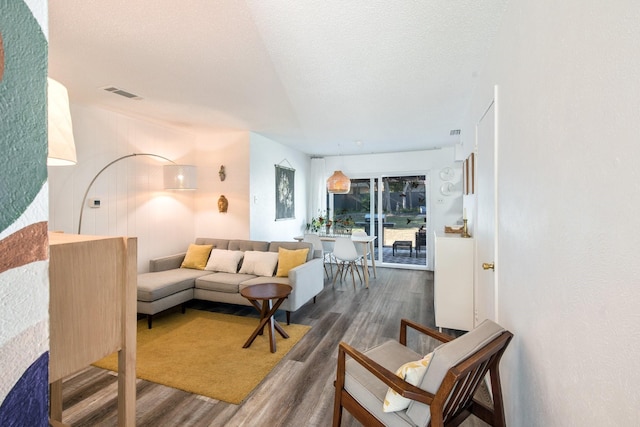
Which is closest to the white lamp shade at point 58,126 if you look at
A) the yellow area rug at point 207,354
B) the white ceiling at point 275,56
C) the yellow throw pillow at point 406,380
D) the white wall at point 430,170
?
the white ceiling at point 275,56

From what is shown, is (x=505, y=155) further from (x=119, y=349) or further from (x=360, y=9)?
(x=119, y=349)

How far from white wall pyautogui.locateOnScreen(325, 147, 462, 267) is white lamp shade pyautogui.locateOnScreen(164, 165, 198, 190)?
142 inches

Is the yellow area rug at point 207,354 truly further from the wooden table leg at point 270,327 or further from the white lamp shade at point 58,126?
the white lamp shade at point 58,126

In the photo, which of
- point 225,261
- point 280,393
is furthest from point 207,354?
point 225,261

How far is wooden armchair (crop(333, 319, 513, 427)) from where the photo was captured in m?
1.12

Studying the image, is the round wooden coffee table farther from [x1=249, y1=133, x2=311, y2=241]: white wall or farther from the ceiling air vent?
the ceiling air vent

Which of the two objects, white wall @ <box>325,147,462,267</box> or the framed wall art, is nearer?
the framed wall art

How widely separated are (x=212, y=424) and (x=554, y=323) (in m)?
1.89

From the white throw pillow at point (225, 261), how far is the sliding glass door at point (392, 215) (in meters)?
2.78

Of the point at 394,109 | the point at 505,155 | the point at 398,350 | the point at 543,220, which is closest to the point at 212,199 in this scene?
the point at 394,109

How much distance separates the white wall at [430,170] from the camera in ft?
18.8

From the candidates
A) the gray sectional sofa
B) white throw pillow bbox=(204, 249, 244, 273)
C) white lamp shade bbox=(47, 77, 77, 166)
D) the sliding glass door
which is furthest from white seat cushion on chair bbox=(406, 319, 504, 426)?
the sliding glass door

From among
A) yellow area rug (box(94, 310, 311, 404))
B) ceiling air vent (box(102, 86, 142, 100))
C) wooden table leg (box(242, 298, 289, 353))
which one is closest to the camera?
yellow area rug (box(94, 310, 311, 404))

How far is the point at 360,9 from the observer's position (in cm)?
173
